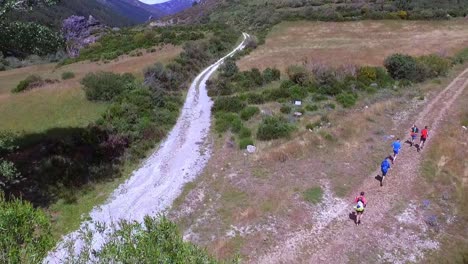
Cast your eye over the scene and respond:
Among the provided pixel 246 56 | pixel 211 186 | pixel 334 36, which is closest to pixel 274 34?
pixel 334 36

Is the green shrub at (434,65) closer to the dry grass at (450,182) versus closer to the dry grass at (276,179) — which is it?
the dry grass at (450,182)

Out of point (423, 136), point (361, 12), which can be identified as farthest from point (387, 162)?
point (361, 12)

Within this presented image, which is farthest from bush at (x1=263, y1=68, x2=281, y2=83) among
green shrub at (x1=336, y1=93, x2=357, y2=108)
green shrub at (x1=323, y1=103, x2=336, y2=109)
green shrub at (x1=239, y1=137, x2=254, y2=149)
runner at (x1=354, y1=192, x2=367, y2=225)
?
runner at (x1=354, y1=192, x2=367, y2=225)

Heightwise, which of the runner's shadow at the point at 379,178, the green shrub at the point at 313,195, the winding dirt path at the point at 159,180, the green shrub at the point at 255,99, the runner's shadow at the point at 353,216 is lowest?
the runner's shadow at the point at 379,178

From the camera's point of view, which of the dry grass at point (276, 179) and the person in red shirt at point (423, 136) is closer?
the dry grass at point (276, 179)

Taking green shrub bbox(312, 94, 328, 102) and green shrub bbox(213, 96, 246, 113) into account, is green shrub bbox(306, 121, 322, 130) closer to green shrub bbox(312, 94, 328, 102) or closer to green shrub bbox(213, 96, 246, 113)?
green shrub bbox(213, 96, 246, 113)

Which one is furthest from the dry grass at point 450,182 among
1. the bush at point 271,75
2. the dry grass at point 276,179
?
the bush at point 271,75

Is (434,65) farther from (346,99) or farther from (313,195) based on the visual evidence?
(313,195)
